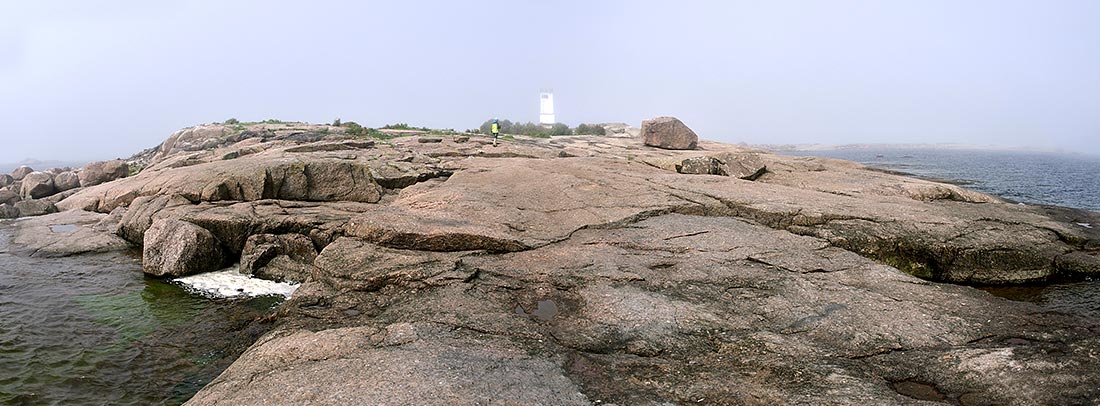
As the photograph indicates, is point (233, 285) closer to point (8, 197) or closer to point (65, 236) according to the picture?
point (65, 236)

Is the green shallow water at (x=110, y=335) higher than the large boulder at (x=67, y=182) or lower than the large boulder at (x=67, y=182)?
lower

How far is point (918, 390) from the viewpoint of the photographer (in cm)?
681

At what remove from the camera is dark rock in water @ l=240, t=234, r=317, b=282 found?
45.8ft

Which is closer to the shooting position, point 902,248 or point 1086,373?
point 1086,373

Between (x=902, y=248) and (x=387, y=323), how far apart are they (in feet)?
40.6

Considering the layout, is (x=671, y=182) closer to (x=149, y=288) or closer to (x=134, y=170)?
(x=149, y=288)

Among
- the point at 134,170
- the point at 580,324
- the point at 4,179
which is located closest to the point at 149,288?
the point at 580,324

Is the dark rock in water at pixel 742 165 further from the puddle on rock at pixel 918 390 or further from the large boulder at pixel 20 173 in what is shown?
the large boulder at pixel 20 173

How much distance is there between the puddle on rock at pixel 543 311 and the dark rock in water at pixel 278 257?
290 inches

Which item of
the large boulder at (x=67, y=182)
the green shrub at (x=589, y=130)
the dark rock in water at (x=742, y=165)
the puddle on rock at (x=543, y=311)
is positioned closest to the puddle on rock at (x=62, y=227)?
the large boulder at (x=67, y=182)

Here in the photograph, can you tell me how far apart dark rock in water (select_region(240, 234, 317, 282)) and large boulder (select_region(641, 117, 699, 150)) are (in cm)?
3064

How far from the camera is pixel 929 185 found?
72.5ft

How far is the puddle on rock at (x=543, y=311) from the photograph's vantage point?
892 centimetres

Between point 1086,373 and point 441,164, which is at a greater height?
point 441,164
